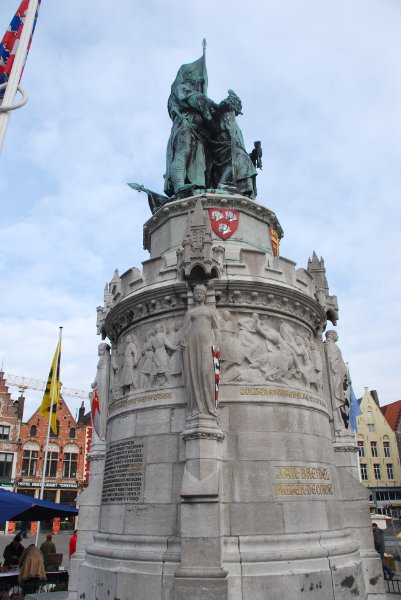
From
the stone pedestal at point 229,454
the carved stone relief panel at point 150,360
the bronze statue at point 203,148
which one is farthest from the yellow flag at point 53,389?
the carved stone relief panel at point 150,360

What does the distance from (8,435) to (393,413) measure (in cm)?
5031

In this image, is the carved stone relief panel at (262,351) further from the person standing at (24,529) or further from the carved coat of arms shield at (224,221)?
the person standing at (24,529)

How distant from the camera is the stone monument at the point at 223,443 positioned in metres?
10.5

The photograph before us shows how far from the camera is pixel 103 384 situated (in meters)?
15.7

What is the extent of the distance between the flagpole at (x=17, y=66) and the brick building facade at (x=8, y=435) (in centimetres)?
5076

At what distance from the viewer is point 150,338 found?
13391mm

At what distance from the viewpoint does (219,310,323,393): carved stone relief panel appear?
40.8 feet

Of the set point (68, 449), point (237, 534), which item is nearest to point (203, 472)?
point (237, 534)

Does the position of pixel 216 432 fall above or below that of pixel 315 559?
above

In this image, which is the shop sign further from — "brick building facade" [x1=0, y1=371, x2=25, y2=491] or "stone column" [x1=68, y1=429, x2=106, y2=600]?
"stone column" [x1=68, y1=429, x2=106, y2=600]

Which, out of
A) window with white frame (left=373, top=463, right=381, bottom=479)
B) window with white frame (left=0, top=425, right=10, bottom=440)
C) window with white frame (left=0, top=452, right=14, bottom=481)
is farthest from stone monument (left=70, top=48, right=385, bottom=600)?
window with white frame (left=373, top=463, right=381, bottom=479)

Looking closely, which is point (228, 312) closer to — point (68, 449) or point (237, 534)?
point (237, 534)

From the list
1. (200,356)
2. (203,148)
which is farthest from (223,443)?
(203,148)

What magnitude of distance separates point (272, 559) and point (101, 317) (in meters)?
9.51
